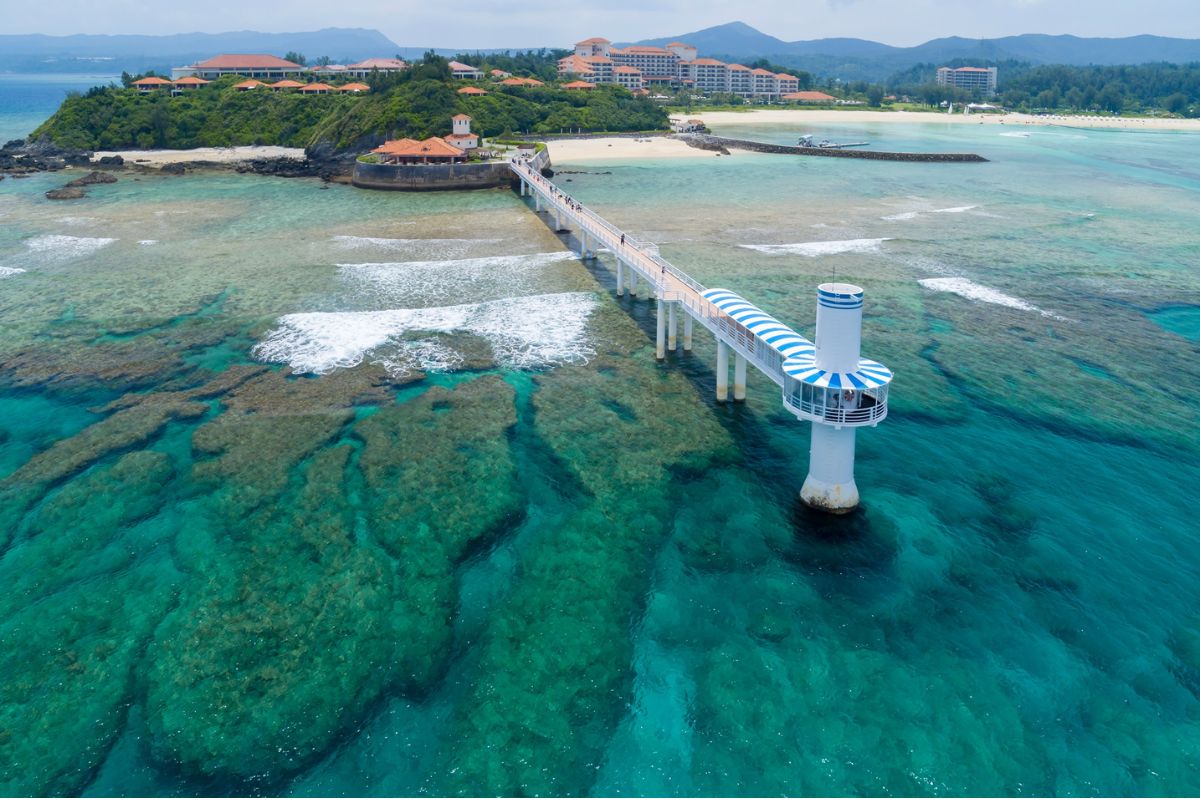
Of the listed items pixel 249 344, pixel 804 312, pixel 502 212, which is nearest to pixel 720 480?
pixel 804 312

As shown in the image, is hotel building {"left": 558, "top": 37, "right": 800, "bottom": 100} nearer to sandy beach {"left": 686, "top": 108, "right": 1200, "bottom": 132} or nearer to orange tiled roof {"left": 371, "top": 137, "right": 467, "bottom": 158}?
sandy beach {"left": 686, "top": 108, "right": 1200, "bottom": 132}

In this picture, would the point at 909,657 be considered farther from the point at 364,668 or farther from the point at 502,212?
the point at 502,212

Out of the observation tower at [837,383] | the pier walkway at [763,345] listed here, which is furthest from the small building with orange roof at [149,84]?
the observation tower at [837,383]

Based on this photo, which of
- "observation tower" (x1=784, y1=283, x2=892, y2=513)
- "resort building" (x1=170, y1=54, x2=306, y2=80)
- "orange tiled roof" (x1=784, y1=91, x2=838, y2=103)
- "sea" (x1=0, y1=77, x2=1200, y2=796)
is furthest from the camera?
"orange tiled roof" (x1=784, y1=91, x2=838, y2=103)

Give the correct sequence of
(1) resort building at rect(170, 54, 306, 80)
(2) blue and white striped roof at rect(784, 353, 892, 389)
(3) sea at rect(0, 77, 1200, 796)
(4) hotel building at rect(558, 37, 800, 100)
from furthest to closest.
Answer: (4) hotel building at rect(558, 37, 800, 100), (1) resort building at rect(170, 54, 306, 80), (2) blue and white striped roof at rect(784, 353, 892, 389), (3) sea at rect(0, 77, 1200, 796)

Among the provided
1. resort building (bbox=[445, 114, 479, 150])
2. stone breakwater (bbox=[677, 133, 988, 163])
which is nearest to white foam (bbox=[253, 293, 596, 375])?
resort building (bbox=[445, 114, 479, 150])

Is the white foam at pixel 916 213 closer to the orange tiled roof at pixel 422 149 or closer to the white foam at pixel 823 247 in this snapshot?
the white foam at pixel 823 247
